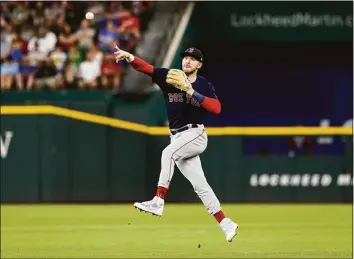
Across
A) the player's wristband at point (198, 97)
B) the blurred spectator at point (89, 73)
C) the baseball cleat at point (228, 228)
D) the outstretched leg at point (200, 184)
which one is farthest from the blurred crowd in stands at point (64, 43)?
the player's wristband at point (198, 97)

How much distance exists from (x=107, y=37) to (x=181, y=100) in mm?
11344

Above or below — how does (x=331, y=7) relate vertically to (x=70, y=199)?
above

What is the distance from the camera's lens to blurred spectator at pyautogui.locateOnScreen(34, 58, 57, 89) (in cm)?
2236

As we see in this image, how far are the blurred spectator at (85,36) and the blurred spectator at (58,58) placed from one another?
17.2 inches

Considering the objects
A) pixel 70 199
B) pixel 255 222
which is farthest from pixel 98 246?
pixel 70 199

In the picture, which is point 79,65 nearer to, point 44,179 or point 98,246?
point 44,179

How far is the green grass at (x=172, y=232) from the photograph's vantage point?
13930 millimetres

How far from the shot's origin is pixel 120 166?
2098 cm

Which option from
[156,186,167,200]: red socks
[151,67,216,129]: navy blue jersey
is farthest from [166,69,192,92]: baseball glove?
[156,186,167,200]: red socks

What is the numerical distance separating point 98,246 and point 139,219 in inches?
166

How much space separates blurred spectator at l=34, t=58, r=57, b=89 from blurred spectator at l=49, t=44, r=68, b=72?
8 cm

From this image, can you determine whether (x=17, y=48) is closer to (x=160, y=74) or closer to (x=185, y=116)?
(x=185, y=116)

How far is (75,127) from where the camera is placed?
20859 millimetres

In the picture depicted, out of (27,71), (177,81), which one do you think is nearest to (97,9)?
(27,71)
